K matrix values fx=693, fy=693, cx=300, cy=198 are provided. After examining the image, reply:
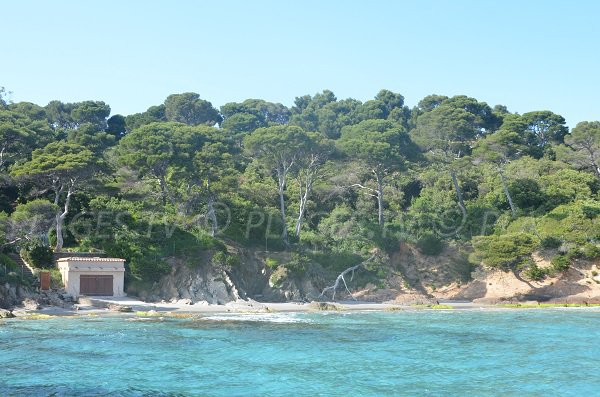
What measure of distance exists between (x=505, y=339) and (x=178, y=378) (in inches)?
688

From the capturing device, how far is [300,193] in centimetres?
6075

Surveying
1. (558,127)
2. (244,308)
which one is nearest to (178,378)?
(244,308)

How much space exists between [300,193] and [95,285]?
799 inches

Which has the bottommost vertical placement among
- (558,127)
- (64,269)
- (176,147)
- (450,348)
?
(450,348)

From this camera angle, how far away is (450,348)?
3091 centimetres

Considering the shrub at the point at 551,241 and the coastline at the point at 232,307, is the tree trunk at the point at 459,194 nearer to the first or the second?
the shrub at the point at 551,241

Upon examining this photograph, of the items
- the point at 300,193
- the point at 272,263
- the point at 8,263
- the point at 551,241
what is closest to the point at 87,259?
the point at 8,263

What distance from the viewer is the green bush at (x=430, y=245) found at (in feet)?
196

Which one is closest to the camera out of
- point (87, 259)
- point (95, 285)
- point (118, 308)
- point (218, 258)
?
point (118, 308)

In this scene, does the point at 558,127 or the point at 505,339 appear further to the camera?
the point at 558,127

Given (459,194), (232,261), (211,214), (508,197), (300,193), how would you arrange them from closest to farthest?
(232,261) < (211,214) < (300,193) < (508,197) < (459,194)

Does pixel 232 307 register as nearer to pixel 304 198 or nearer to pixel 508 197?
pixel 304 198

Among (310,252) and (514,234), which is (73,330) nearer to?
(310,252)

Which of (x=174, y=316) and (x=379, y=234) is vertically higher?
(x=379, y=234)
